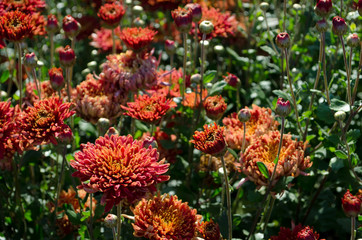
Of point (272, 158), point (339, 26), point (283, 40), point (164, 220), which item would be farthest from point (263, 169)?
point (339, 26)

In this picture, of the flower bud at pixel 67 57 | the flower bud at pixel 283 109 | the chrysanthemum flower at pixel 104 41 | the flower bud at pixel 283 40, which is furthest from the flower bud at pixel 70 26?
the flower bud at pixel 283 109

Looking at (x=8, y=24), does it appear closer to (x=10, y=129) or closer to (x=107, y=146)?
(x=10, y=129)

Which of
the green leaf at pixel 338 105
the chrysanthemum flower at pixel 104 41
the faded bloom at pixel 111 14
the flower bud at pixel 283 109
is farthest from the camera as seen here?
the chrysanthemum flower at pixel 104 41

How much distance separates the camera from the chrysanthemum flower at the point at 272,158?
1.49m

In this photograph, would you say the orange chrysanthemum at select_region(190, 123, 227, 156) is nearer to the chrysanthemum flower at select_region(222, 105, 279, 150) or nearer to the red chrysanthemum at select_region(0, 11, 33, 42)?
the chrysanthemum flower at select_region(222, 105, 279, 150)

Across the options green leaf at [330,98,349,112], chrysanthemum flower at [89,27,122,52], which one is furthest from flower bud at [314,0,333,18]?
chrysanthemum flower at [89,27,122,52]

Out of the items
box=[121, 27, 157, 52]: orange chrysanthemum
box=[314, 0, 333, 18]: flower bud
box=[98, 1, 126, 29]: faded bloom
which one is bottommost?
box=[121, 27, 157, 52]: orange chrysanthemum

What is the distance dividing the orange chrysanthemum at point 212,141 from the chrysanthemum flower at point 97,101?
0.58m

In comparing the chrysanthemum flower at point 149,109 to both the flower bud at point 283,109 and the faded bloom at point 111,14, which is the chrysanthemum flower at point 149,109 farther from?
the faded bloom at point 111,14

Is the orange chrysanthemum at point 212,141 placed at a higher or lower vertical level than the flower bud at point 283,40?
lower

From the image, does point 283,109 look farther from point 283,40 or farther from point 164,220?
point 164,220

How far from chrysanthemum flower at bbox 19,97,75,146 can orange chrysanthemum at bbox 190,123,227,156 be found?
0.46 meters

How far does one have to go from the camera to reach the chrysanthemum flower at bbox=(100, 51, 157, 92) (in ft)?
6.13

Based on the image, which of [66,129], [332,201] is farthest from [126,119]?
[332,201]
